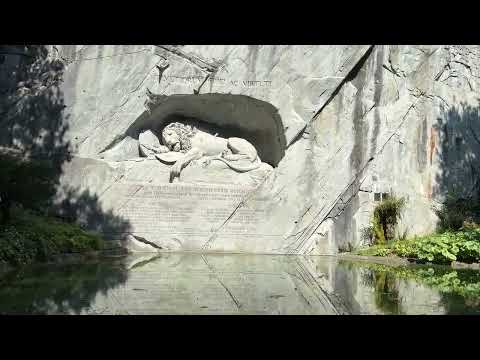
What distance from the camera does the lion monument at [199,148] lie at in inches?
419

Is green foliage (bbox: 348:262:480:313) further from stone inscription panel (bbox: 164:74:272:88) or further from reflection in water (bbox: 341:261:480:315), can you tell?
stone inscription panel (bbox: 164:74:272:88)

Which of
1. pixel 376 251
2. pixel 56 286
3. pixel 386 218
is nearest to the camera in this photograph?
pixel 56 286

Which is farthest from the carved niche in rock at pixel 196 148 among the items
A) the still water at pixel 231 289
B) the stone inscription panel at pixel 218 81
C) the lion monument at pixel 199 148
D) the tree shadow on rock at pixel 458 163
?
the tree shadow on rock at pixel 458 163

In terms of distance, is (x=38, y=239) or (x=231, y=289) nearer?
(x=231, y=289)

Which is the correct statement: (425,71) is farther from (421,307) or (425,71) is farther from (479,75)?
(421,307)

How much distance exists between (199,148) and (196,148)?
0.21 ft

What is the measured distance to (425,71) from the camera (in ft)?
35.7

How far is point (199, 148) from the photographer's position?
10.8 m

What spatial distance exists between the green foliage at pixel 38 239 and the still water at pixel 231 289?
0.37 metres

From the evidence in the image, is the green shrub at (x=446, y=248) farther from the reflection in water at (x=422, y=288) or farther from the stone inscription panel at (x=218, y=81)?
the stone inscription panel at (x=218, y=81)

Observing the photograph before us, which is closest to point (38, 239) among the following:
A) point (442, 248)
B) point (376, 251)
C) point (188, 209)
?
point (188, 209)

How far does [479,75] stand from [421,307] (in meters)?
8.34

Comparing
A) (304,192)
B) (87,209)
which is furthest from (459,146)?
(87,209)

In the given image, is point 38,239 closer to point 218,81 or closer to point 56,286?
point 56,286
